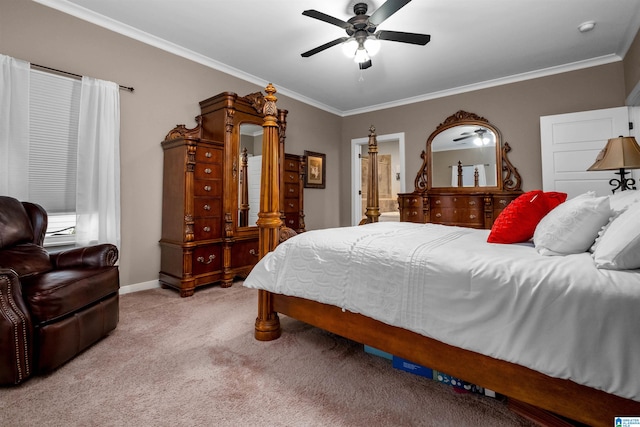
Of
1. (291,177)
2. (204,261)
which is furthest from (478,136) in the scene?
(204,261)

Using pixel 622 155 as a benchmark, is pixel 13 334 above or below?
below

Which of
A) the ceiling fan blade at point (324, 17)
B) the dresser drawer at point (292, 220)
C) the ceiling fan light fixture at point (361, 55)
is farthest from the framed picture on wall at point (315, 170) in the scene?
the ceiling fan blade at point (324, 17)

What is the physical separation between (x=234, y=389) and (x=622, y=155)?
3.32 meters

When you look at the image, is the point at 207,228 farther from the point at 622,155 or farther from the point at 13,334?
the point at 622,155

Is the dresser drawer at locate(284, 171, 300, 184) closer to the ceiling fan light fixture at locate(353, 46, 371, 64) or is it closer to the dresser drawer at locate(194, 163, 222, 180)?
the dresser drawer at locate(194, 163, 222, 180)

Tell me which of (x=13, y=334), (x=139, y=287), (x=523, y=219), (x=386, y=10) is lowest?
(x=139, y=287)

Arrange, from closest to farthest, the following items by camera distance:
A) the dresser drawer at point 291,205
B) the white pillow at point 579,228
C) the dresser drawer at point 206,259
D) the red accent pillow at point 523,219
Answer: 1. the white pillow at point 579,228
2. the red accent pillow at point 523,219
3. the dresser drawer at point 206,259
4. the dresser drawer at point 291,205

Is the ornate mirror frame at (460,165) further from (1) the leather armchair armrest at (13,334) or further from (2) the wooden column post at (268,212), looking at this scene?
(1) the leather armchair armrest at (13,334)

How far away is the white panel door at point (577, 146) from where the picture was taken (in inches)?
137

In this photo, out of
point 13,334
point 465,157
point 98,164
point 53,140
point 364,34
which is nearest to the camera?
point 13,334

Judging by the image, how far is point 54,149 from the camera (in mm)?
2629

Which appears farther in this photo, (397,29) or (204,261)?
(204,261)

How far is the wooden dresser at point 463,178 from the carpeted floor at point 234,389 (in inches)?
116

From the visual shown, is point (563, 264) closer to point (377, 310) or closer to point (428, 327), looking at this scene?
point (428, 327)
